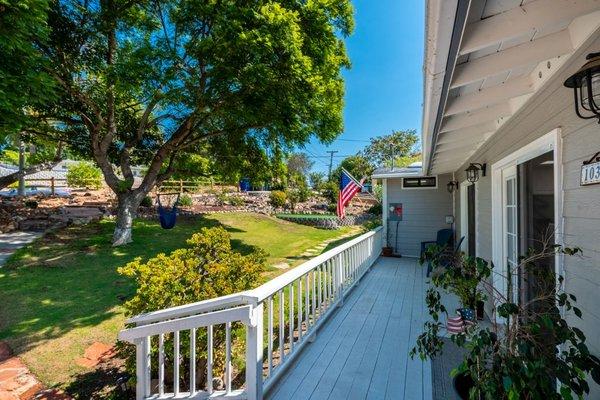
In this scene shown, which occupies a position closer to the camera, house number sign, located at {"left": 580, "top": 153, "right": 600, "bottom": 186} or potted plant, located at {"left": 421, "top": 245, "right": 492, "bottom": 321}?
house number sign, located at {"left": 580, "top": 153, "right": 600, "bottom": 186}

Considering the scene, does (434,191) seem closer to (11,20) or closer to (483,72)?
(483,72)

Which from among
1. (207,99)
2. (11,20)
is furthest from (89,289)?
(207,99)

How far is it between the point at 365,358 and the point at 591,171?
2.36 m

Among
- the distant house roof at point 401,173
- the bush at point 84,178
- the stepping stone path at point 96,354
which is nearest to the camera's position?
the stepping stone path at point 96,354

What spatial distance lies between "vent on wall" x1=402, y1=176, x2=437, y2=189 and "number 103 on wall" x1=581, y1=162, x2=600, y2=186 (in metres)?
7.30

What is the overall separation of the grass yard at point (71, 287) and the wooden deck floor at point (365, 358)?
90.3 inches

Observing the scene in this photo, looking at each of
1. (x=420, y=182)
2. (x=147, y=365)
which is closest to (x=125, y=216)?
(x=147, y=365)

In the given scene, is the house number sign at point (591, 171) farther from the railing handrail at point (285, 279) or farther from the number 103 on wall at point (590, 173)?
the railing handrail at point (285, 279)

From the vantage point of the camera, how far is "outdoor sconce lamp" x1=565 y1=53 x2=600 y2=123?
1.29 m

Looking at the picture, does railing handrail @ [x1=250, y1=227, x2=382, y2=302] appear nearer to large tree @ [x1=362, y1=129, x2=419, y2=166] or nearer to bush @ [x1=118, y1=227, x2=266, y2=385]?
bush @ [x1=118, y1=227, x2=266, y2=385]

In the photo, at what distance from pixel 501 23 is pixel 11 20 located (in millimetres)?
6386

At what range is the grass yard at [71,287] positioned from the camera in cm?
353

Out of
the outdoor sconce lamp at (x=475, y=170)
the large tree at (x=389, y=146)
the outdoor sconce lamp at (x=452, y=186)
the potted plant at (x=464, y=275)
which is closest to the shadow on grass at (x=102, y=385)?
the potted plant at (x=464, y=275)

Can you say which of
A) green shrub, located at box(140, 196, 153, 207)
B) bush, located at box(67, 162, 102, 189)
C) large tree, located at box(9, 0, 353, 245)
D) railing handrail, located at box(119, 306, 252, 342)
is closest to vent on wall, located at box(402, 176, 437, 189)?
large tree, located at box(9, 0, 353, 245)
